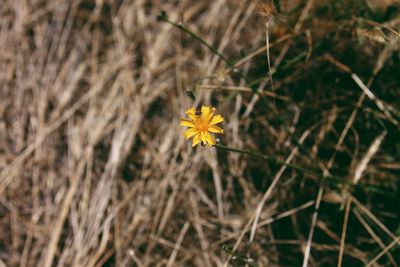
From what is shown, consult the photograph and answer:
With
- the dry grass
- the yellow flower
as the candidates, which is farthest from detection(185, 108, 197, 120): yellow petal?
the dry grass


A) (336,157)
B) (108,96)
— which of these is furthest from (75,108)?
(336,157)

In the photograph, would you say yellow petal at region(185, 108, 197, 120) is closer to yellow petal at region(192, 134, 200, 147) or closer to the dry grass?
yellow petal at region(192, 134, 200, 147)

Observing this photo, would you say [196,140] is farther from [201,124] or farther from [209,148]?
[209,148]

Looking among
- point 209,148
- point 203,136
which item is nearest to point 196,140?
point 203,136

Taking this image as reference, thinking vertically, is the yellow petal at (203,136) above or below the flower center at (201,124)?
below

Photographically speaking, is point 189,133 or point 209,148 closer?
point 189,133

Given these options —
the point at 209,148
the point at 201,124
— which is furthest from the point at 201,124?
the point at 209,148

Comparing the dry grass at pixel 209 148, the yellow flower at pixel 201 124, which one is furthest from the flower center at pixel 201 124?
the dry grass at pixel 209 148

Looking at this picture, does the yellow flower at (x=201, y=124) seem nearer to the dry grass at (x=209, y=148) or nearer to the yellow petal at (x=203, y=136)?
the yellow petal at (x=203, y=136)
